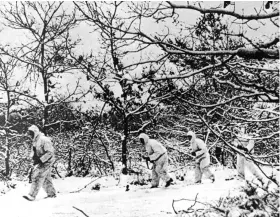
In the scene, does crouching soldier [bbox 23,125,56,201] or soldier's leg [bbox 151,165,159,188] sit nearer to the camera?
crouching soldier [bbox 23,125,56,201]

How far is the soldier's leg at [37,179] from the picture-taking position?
1038 centimetres

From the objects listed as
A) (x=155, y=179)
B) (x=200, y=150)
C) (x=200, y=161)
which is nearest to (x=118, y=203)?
(x=155, y=179)

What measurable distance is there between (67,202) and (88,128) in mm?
13780

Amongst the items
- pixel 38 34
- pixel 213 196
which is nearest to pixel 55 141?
pixel 38 34

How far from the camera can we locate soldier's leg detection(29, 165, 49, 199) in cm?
1038

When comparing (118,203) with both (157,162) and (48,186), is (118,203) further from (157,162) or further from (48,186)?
(157,162)

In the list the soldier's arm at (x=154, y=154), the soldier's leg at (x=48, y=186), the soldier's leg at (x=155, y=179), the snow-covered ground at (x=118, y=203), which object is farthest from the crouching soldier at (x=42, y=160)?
the soldier's arm at (x=154, y=154)

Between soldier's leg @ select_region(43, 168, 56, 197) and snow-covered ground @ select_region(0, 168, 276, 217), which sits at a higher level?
soldier's leg @ select_region(43, 168, 56, 197)

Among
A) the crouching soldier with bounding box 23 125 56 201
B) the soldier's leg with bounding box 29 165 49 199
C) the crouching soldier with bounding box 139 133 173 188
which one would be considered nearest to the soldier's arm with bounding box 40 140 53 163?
the crouching soldier with bounding box 23 125 56 201

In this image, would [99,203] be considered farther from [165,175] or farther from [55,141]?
[55,141]

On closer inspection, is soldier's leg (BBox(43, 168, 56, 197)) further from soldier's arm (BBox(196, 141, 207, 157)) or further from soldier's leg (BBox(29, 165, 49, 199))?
soldier's arm (BBox(196, 141, 207, 157))

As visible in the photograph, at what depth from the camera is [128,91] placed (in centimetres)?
585

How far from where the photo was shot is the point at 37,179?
34.6 ft

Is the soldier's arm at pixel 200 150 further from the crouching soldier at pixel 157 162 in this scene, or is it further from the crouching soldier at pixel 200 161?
the crouching soldier at pixel 157 162
